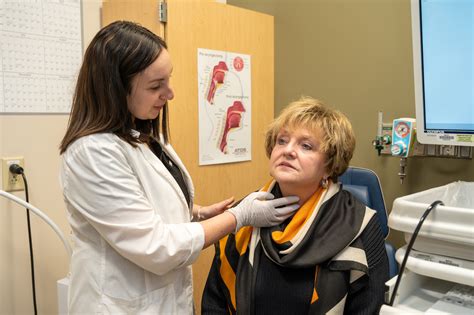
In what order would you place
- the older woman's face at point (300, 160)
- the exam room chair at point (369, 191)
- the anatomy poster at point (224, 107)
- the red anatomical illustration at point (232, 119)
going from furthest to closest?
the red anatomical illustration at point (232, 119) < the anatomy poster at point (224, 107) < the exam room chair at point (369, 191) < the older woman's face at point (300, 160)

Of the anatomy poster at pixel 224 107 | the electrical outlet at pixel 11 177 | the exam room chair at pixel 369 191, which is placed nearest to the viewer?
the exam room chair at pixel 369 191

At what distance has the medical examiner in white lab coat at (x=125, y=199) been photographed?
1.10 metres

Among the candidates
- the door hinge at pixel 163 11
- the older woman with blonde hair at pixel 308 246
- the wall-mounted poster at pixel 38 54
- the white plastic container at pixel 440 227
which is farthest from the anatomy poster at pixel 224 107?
the white plastic container at pixel 440 227

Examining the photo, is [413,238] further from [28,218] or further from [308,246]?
[28,218]

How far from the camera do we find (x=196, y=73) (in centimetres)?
201

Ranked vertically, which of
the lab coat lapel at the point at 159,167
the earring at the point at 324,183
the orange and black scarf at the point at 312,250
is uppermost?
the lab coat lapel at the point at 159,167

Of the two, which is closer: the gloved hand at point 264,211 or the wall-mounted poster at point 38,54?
the gloved hand at point 264,211

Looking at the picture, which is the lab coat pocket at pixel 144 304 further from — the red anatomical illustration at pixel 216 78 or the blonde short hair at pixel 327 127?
the red anatomical illustration at pixel 216 78

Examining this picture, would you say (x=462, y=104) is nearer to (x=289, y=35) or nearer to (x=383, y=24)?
(x=383, y=24)

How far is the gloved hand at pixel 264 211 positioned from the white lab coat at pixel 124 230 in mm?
137

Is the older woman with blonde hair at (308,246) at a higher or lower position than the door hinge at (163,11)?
lower

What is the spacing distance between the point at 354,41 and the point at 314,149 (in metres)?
1.09

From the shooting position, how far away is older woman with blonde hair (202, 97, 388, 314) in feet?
3.70

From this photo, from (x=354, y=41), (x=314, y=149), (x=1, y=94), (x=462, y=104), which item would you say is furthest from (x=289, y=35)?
(x=1, y=94)
